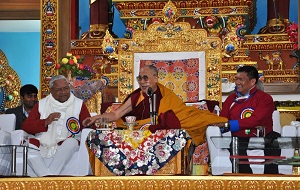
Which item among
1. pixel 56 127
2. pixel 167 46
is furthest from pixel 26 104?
pixel 167 46

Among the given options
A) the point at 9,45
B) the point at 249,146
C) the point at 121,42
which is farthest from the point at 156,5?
the point at 249,146

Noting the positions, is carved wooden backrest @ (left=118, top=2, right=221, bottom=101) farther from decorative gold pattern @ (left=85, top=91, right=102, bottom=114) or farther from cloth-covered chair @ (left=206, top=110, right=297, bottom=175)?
cloth-covered chair @ (left=206, top=110, right=297, bottom=175)

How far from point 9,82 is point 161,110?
152 inches

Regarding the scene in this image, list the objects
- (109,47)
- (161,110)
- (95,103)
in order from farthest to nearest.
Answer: (109,47) → (95,103) → (161,110)

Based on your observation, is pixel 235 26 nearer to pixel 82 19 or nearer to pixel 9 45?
pixel 82 19

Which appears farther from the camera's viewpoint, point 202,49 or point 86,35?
point 86,35

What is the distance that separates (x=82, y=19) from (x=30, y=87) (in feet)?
10.1

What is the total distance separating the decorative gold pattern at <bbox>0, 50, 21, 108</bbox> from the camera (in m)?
10.9

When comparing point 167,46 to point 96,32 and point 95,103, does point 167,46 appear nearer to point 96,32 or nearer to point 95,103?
point 95,103

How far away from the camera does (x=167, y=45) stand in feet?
29.8

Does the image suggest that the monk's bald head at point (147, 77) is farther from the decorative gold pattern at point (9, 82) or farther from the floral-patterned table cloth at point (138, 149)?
the decorative gold pattern at point (9, 82)

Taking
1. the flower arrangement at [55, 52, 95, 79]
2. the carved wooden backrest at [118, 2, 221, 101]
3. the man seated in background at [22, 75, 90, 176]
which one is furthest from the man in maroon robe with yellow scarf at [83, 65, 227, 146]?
the flower arrangement at [55, 52, 95, 79]

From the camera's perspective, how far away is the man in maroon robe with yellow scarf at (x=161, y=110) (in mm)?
7520

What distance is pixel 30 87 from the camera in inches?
333
